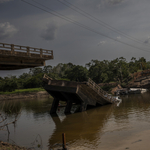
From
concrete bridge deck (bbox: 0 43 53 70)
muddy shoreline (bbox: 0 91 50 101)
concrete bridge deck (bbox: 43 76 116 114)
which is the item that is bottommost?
muddy shoreline (bbox: 0 91 50 101)

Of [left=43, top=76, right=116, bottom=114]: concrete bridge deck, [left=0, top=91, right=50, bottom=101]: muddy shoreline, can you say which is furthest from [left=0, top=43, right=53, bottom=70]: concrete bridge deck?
[left=0, top=91, right=50, bottom=101]: muddy shoreline

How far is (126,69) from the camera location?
7500 cm

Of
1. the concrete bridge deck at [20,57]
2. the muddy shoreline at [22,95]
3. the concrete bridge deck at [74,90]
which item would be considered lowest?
the muddy shoreline at [22,95]

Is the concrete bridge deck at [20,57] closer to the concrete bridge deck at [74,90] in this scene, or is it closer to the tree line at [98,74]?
the concrete bridge deck at [74,90]

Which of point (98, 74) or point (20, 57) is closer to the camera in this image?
point (20, 57)

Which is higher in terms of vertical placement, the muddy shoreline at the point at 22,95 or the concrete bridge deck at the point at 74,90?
the concrete bridge deck at the point at 74,90

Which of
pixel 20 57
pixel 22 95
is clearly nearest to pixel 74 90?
pixel 20 57

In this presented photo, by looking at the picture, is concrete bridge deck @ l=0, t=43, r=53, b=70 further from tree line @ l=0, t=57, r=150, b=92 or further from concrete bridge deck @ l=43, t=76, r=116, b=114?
tree line @ l=0, t=57, r=150, b=92

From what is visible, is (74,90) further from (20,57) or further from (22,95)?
(22,95)

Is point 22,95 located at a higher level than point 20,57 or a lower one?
lower

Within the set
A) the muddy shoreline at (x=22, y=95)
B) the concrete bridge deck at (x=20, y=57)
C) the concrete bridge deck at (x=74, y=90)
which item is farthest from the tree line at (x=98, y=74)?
the concrete bridge deck at (x=20, y=57)

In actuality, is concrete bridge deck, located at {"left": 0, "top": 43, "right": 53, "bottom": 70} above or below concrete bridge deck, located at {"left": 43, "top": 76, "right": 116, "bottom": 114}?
above

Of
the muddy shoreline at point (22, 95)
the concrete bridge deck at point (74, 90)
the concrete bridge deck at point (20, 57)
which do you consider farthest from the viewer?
the muddy shoreline at point (22, 95)

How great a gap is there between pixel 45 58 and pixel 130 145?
35.8 ft
